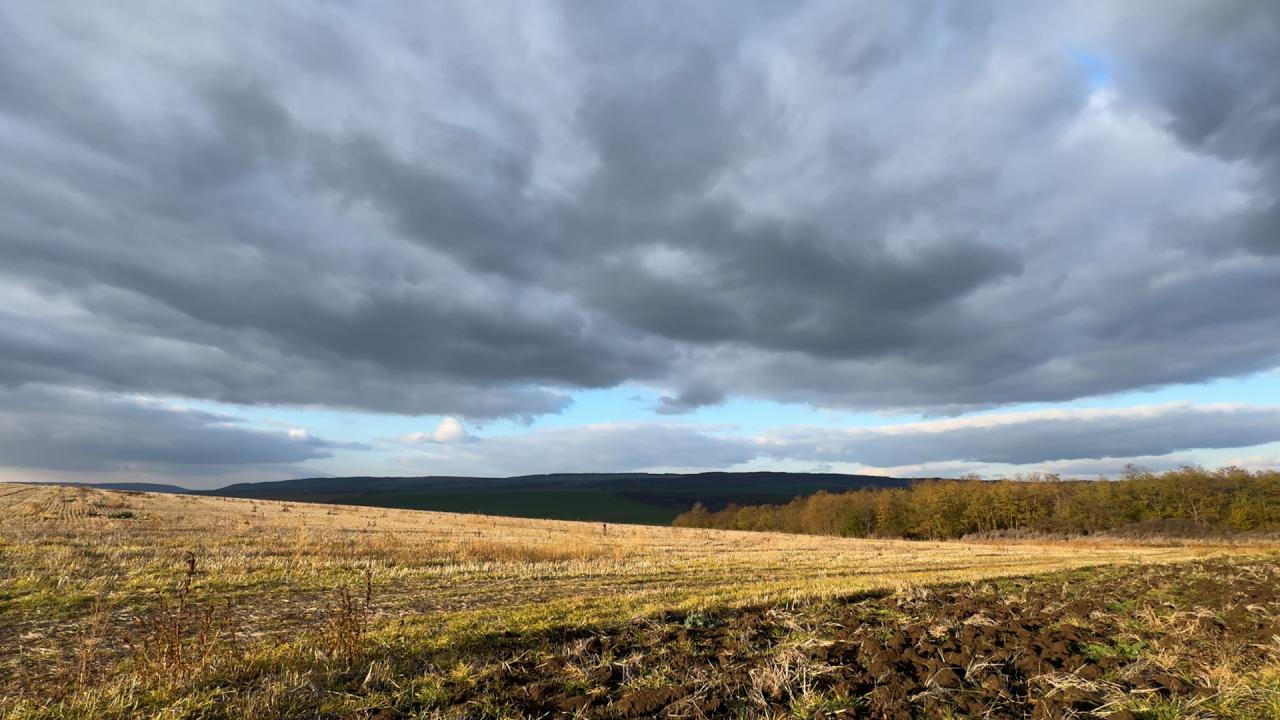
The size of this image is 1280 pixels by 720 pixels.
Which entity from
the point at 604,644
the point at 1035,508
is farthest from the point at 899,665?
the point at 1035,508

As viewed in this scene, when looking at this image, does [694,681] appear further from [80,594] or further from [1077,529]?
[1077,529]

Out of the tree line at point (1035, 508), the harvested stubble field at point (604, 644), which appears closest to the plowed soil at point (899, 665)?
the harvested stubble field at point (604, 644)

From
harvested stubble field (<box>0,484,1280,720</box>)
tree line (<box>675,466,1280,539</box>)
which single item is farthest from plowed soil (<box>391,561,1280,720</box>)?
tree line (<box>675,466,1280,539</box>)

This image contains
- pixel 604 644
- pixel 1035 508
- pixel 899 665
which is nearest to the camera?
pixel 899 665

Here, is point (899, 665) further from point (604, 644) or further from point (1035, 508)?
point (1035, 508)

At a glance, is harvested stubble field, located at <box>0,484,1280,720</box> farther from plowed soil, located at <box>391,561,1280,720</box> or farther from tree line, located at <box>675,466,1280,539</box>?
tree line, located at <box>675,466,1280,539</box>

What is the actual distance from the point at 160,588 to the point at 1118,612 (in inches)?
936

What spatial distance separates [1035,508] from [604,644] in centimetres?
10396

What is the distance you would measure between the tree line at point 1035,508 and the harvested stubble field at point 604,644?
76.9 meters

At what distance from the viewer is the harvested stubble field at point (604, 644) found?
7.48 meters

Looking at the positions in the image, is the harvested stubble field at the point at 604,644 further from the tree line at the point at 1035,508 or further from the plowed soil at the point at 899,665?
the tree line at the point at 1035,508

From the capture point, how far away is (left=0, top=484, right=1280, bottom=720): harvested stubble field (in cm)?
748

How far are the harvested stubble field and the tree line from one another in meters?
76.9

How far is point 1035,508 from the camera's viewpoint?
9250 centimetres
